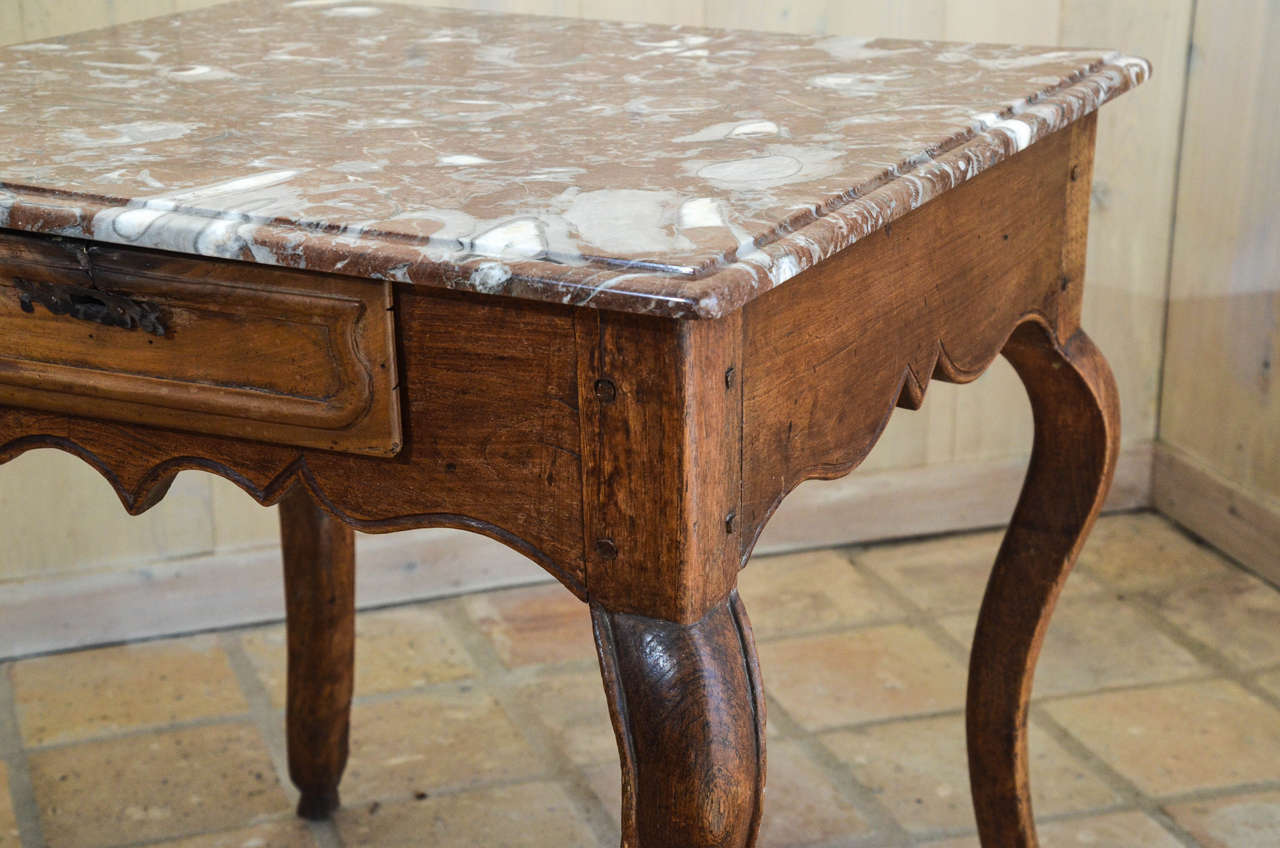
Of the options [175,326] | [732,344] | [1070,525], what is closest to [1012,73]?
[1070,525]

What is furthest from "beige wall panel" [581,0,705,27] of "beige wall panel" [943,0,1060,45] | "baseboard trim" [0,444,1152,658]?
"baseboard trim" [0,444,1152,658]

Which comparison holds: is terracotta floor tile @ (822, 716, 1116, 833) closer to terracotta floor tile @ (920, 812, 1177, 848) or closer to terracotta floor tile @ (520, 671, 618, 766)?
terracotta floor tile @ (920, 812, 1177, 848)

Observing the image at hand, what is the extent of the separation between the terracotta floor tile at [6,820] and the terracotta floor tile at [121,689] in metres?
0.10

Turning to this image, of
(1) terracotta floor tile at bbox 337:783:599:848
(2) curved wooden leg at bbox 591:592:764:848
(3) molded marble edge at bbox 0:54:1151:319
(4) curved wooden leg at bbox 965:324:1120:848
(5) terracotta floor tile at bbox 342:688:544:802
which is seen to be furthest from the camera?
(5) terracotta floor tile at bbox 342:688:544:802

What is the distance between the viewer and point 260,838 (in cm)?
171

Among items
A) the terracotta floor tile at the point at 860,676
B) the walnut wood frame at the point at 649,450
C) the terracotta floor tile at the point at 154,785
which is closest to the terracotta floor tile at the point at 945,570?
the terracotta floor tile at the point at 860,676

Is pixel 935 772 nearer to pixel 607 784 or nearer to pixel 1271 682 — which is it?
pixel 607 784

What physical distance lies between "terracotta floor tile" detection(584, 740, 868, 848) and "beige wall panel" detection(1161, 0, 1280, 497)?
0.91 metres

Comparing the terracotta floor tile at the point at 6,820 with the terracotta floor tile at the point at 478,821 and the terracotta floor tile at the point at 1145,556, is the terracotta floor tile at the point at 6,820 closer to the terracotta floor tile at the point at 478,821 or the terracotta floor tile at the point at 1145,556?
the terracotta floor tile at the point at 478,821

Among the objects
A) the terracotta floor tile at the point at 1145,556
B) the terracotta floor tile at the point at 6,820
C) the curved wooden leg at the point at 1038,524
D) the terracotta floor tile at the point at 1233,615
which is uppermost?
the curved wooden leg at the point at 1038,524

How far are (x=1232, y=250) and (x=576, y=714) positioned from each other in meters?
1.18

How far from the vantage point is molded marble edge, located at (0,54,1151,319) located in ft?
2.51

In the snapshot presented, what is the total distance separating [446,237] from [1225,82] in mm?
1776

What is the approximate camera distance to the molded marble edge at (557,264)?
2.51 ft
